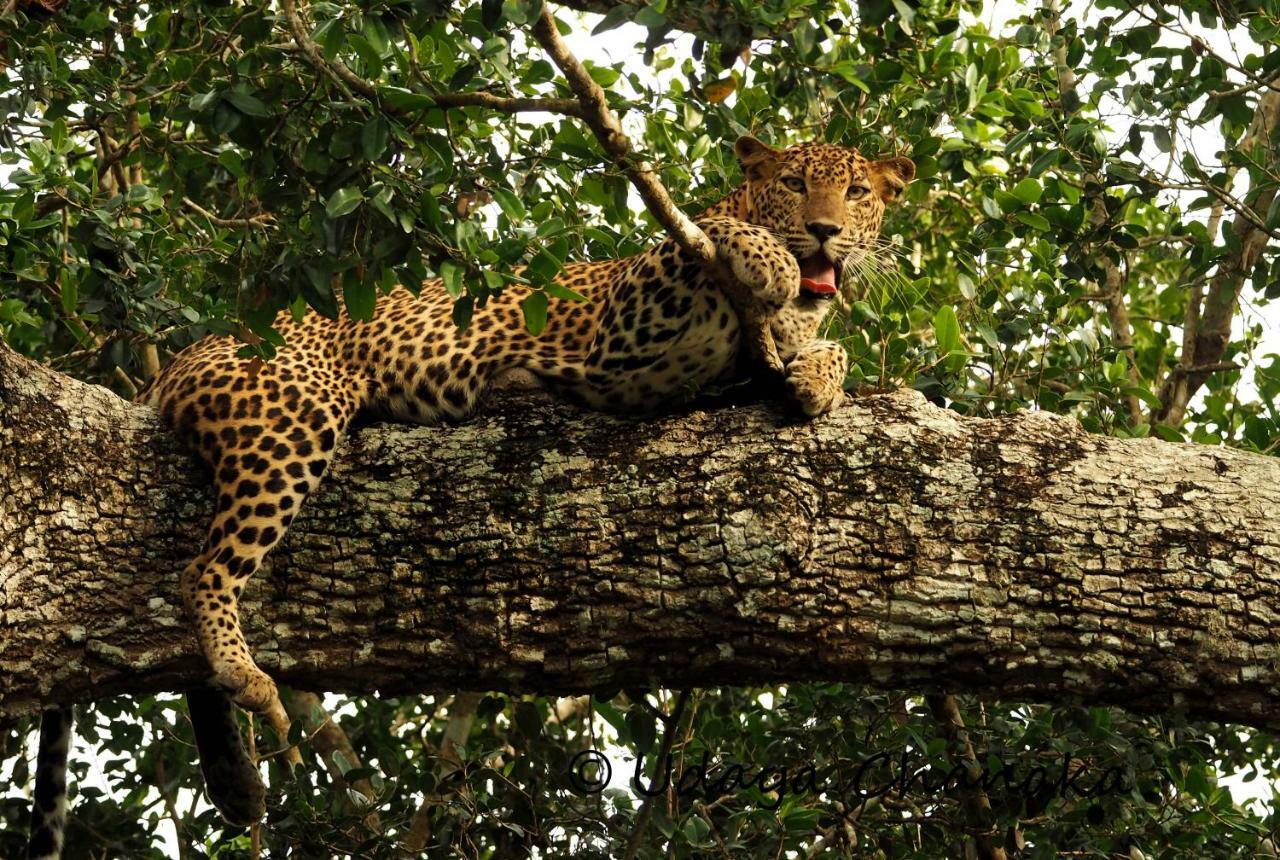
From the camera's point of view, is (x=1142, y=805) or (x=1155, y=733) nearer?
(x=1142, y=805)

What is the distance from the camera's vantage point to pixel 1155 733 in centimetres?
643

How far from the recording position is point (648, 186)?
182 inches

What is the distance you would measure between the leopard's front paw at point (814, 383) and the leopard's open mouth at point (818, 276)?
0.87 metres

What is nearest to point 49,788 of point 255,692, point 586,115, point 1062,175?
point 255,692

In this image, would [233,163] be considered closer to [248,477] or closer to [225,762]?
[248,477]

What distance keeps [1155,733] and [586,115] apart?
148 inches

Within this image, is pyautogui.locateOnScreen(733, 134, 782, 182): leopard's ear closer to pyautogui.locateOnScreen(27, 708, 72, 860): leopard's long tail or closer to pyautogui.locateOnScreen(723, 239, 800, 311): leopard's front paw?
pyautogui.locateOnScreen(723, 239, 800, 311): leopard's front paw

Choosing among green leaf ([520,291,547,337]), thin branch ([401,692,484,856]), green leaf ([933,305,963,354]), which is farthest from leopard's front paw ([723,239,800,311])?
thin branch ([401,692,484,856])

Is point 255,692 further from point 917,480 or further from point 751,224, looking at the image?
point 751,224

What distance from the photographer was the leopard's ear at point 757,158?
6504 millimetres

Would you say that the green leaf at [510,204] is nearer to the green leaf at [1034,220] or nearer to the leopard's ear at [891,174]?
the leopard's ear at [891,174]

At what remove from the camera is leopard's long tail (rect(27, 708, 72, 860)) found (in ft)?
19.2

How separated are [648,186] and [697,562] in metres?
1.17

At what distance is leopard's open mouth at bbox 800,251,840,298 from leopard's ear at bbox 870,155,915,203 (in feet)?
1.89
